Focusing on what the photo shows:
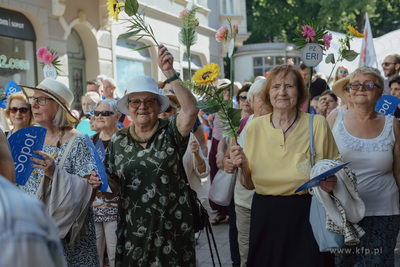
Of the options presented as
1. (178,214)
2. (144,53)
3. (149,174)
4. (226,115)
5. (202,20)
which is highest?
(202,20)

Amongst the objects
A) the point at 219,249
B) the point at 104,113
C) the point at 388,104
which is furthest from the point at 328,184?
the point at 219,249

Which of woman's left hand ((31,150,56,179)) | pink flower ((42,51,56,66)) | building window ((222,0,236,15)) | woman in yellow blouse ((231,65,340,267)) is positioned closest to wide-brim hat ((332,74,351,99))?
woman in yellow blouse ((231,65,340,267))

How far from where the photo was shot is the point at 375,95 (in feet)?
13.3

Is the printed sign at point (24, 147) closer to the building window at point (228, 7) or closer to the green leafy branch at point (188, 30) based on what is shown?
the green leafy branch at point (188, 30)

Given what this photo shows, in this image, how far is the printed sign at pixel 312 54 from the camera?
390 centimetres

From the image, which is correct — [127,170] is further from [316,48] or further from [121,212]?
[316,48]

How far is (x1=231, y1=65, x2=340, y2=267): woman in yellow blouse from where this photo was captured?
10.8 ft

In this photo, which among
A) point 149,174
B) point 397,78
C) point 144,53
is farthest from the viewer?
point 144,53

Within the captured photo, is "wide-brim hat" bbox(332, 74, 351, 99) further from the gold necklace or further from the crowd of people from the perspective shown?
the gold necklace

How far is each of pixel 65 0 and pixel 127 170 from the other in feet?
33.2

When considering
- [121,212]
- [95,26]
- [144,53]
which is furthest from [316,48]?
[144,53]

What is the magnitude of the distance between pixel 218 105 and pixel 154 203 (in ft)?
2.67

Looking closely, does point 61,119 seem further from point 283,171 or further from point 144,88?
point 283,171

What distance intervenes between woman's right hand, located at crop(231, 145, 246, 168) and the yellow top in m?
0.12
